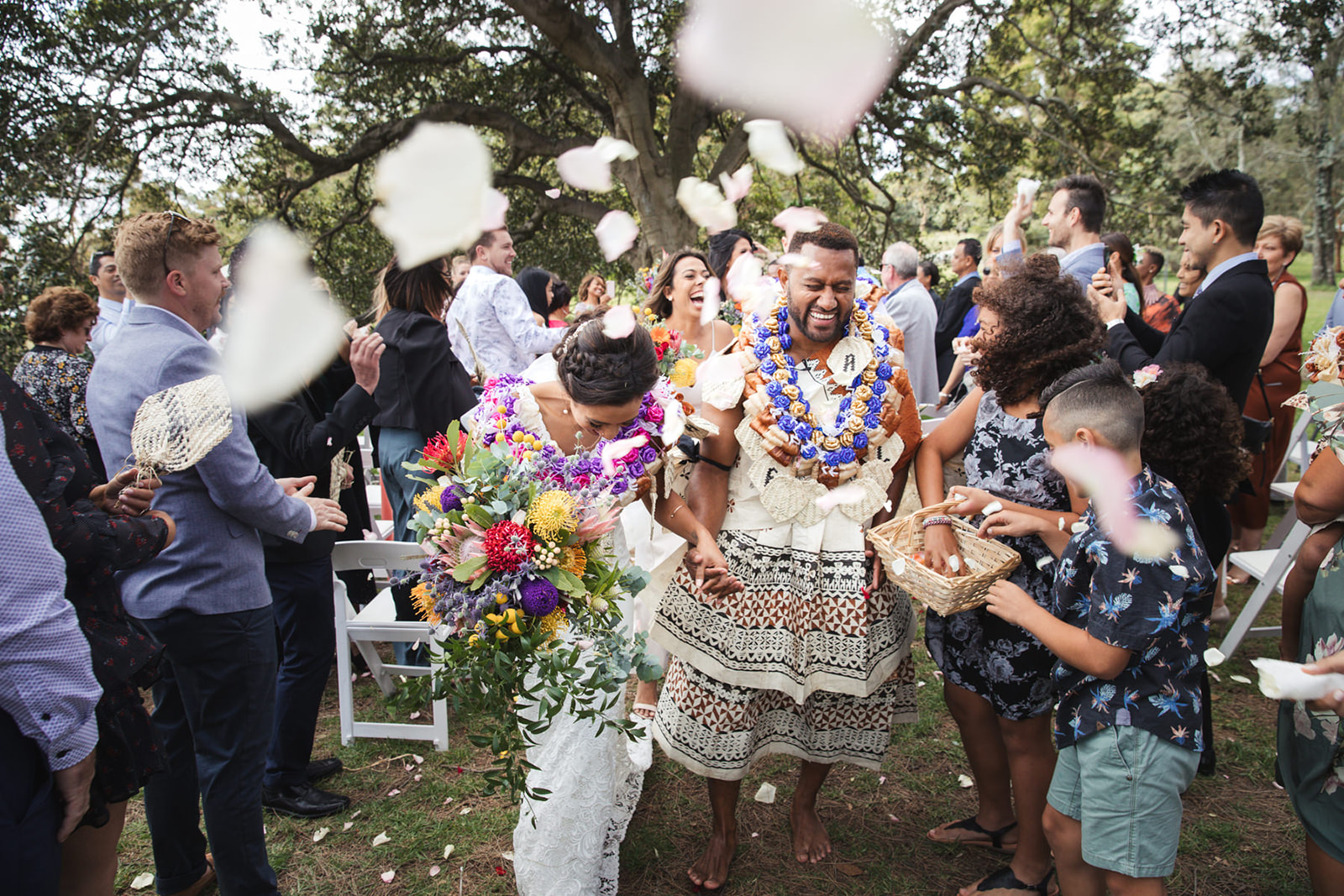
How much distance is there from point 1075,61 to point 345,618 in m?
11.4

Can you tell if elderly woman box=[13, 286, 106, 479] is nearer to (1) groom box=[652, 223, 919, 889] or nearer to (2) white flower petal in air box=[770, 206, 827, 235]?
(1) groom box=[652, 223, 919, 889]

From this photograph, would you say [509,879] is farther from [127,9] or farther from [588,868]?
[127,9]

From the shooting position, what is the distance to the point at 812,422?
2.70 metres

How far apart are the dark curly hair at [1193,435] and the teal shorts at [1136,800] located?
923 millimetres

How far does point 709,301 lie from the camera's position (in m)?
4.62

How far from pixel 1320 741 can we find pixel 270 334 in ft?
12.4

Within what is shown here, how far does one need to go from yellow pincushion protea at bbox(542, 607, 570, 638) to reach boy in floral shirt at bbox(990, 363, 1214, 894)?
4.29 ft

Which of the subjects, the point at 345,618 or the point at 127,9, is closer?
the point at 345,618

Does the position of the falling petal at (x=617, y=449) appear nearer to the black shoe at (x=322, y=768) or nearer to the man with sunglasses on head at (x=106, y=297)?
the black shoe at (x=322, y=768)

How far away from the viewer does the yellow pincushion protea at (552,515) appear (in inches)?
83.1

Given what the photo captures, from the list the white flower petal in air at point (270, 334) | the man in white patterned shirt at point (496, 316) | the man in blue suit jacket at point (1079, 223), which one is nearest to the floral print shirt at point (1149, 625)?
the man in blue suit jacket at point (1079, 223)

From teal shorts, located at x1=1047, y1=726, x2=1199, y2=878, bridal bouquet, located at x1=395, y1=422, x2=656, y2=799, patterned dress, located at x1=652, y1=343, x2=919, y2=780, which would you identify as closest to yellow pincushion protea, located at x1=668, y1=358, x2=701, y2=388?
patterned dress, located at x1=652, y1=343, x2=919, y2=780

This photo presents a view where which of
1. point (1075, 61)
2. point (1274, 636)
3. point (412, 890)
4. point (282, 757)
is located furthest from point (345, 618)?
point (1075, 61)

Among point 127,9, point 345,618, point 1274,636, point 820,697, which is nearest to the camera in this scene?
point 820,697
